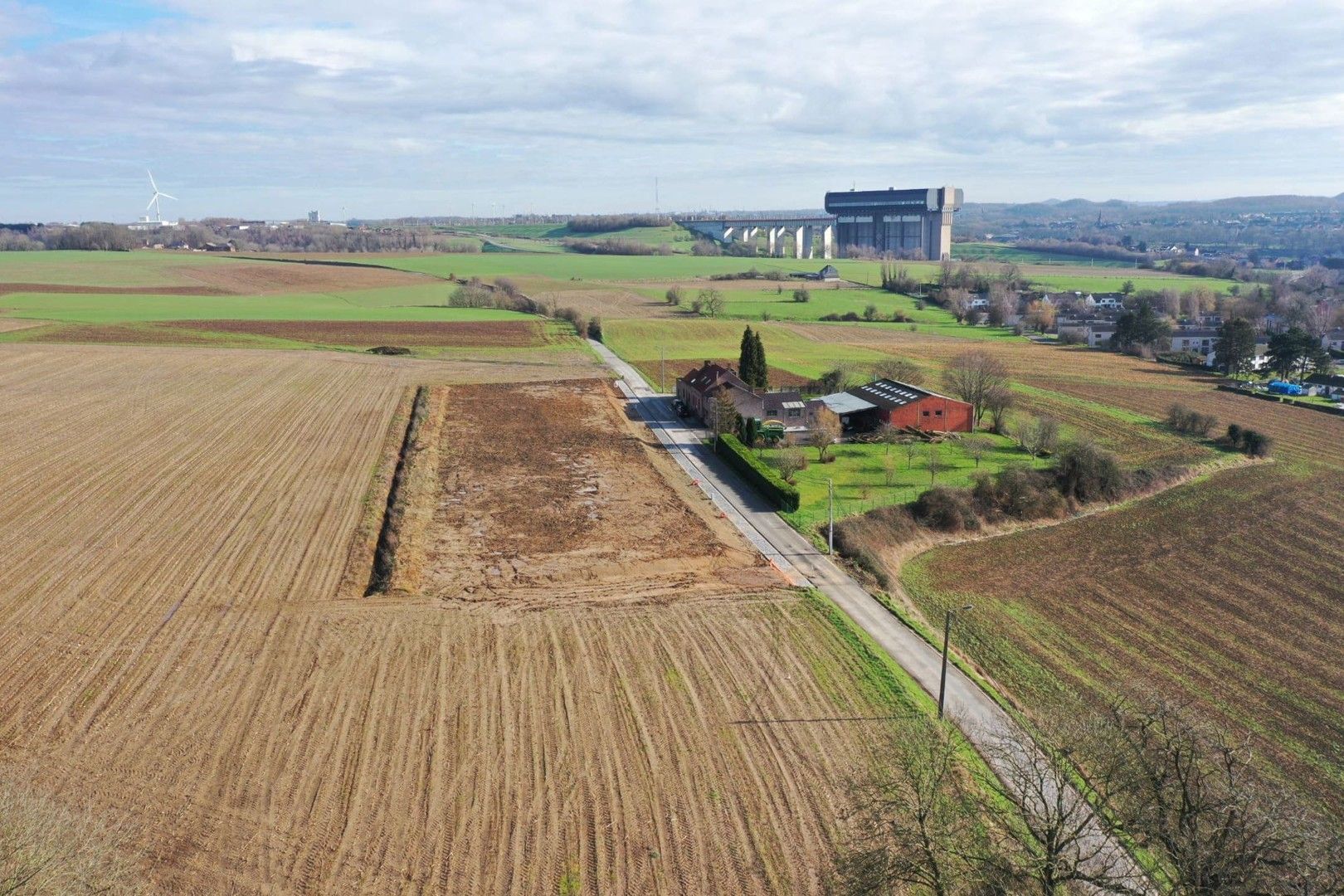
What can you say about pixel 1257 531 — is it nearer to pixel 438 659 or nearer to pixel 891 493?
pixel 891 493

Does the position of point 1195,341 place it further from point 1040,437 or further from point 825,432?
point 825,432

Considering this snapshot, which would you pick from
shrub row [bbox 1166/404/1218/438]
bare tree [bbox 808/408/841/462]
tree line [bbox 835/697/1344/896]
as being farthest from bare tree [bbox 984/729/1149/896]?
shrub row [bbox 1166/404/1218/438]

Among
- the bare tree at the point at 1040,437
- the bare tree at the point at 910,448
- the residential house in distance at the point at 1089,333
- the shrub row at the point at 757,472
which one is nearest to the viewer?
the shrub row at the point at 757,472

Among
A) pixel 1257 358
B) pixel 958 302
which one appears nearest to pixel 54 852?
pixel 1257 358

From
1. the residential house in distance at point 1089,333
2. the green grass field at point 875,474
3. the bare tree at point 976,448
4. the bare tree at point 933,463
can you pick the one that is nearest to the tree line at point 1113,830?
the green grass field at point 875,474

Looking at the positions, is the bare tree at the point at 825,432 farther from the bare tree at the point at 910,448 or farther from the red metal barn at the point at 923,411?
the bare tree at the point at 910,448

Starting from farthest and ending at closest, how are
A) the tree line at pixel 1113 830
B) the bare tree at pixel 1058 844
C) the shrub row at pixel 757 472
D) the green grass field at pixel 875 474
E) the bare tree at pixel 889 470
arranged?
the bare tree at pixel 889 470, the green grass field at pixel 875 474, the shrub row at pixel 757 472, the bare tree at pixel 1058 844, the tree line at pixel 1113 830
